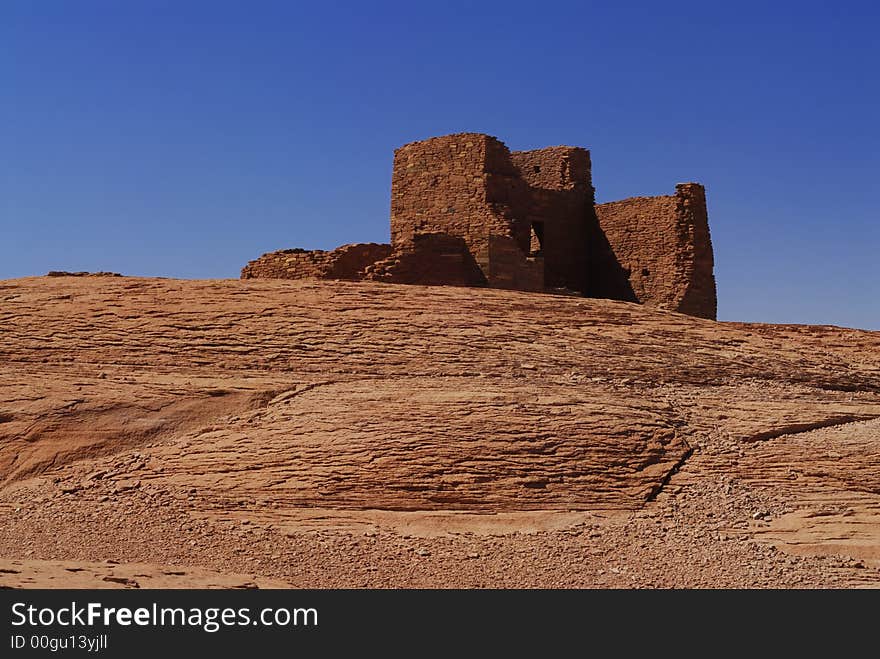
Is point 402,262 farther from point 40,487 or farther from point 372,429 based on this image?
point 40,487

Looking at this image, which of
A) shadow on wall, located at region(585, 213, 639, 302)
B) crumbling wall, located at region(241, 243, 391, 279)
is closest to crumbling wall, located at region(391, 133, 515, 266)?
shadow on wall, located at region(585, 213, 639, 302)

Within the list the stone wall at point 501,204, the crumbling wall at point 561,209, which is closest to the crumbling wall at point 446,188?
the stone wall at point 501,204

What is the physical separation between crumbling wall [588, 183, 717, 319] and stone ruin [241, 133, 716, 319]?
24mm

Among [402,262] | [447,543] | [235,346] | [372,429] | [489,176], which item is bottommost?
[447,543]

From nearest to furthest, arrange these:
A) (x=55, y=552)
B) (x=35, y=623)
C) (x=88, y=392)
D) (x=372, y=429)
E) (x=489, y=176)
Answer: (x=35, y=623)
(x=55, y=552)
(x=372, y=429)
(x=88, y=392)
(x=489, y=176)

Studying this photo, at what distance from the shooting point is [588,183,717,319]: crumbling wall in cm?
2298

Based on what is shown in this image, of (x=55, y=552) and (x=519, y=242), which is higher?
(x=519, y=242)

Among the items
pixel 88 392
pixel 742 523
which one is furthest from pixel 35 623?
pixel 742 523

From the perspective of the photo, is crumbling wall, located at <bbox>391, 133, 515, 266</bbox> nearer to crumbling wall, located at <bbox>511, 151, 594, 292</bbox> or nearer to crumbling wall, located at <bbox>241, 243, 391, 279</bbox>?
crumbling wall, located at <bbox>511, 151, 594, 292</bbox>

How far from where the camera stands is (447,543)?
9070 mm

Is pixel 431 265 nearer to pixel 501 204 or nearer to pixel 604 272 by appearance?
pixel 501 204

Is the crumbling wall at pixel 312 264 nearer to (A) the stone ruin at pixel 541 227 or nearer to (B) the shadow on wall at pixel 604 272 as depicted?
(A) the stone ruin at pixel 541 227

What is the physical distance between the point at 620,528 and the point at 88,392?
6.16m

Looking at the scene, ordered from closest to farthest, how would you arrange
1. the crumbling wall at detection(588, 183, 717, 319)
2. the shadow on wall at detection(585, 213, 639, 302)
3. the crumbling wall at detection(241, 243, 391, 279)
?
the crumbling wall at detection(241, 243, 391, 279), the crumbling wall at detection(588, 183, 717, 319), the shadow on wall at detection(585, 213, 639, 302)
